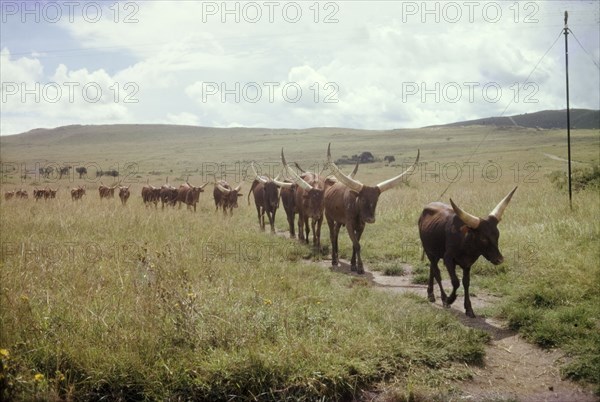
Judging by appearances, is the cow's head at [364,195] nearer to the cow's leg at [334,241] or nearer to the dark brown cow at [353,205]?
the dark brown cow at [353,205]

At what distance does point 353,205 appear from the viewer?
34.4 feet

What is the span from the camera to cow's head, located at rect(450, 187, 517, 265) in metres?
7.09

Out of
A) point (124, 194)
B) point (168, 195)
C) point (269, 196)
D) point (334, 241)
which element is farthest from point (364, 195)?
point (124, 194)

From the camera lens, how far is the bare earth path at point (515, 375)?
496 cm

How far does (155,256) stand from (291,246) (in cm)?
457

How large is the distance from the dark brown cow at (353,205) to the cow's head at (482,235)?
2.53 meters

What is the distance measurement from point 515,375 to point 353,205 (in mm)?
5471

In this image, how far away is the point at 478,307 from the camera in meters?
7.65

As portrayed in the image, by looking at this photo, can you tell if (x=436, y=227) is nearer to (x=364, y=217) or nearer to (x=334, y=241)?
(x=364, y=217)

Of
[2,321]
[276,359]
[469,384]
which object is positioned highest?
[2,321]

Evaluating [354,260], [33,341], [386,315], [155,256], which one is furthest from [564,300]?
[33,341]

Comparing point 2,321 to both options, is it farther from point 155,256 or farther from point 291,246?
point 291,246

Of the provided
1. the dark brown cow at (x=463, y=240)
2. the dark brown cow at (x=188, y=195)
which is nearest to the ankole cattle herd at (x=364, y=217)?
the dark brown cow at (x=463, y=240)

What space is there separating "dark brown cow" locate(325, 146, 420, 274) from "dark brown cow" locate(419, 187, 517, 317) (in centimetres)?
209
